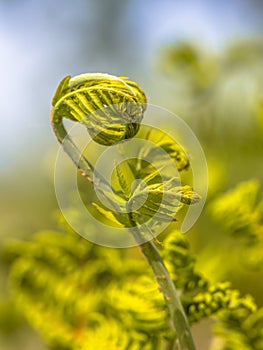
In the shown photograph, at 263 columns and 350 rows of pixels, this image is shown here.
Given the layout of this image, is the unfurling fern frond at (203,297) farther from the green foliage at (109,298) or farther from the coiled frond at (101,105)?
the coiled frond at (101,105)

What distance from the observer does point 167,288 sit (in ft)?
1.05

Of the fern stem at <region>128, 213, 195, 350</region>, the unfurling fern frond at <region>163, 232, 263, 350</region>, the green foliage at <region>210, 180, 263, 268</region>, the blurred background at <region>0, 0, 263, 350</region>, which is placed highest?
the blurred background at <region>0, 0, 263, 350</region>

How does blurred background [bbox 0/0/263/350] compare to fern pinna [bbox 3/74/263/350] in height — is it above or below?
above

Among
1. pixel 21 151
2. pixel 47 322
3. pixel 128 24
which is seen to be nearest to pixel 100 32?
pixel 128 24

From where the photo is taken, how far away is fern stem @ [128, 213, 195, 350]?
311 millimetres

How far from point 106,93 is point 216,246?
1.30 feet

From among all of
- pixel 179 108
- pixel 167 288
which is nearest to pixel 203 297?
pixel 167 288

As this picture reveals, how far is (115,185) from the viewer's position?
1.16ft

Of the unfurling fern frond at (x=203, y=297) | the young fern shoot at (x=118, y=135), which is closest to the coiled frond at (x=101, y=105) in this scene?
the young fern shoot at (x=118, y=135)

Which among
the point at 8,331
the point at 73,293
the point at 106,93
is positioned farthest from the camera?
the point at 8,331

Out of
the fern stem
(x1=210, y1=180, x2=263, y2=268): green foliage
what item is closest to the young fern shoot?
the fern stem

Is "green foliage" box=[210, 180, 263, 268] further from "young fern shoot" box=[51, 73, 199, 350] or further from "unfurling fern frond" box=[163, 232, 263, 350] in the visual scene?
"young fern shoot" box=[51, 73, 199, 350]

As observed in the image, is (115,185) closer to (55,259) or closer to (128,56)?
(55,259)

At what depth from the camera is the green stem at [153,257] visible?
1.01 ft
